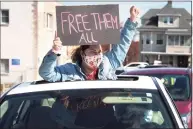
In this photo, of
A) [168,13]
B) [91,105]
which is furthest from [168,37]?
[91,105]

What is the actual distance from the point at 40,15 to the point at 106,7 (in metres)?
29.6

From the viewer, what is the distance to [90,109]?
409cm

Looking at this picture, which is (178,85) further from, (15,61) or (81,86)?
(15,61)

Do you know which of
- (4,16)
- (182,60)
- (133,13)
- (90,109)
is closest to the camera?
(90,109)

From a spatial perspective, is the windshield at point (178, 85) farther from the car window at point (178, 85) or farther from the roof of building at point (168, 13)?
the roof of building at point (168, 13)

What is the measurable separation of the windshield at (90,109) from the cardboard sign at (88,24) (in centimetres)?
95

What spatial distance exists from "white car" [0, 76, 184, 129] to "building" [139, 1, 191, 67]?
209ft

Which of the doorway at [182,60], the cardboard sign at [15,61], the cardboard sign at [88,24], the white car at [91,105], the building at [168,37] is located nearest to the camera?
the white car at [91,105]

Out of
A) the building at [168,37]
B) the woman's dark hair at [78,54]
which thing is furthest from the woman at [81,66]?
the building at [168,37]

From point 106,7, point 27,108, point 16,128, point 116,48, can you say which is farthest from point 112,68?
point 16,128

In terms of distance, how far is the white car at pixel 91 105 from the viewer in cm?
399

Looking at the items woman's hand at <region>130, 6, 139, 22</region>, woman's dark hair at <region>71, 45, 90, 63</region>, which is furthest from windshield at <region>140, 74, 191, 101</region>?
woman's dark hair at <region>71, 45, 90, 63</region>

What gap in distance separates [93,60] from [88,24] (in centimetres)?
39

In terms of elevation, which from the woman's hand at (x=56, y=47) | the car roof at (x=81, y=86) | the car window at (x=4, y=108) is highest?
the woman's hand at (x=56, y=47)
